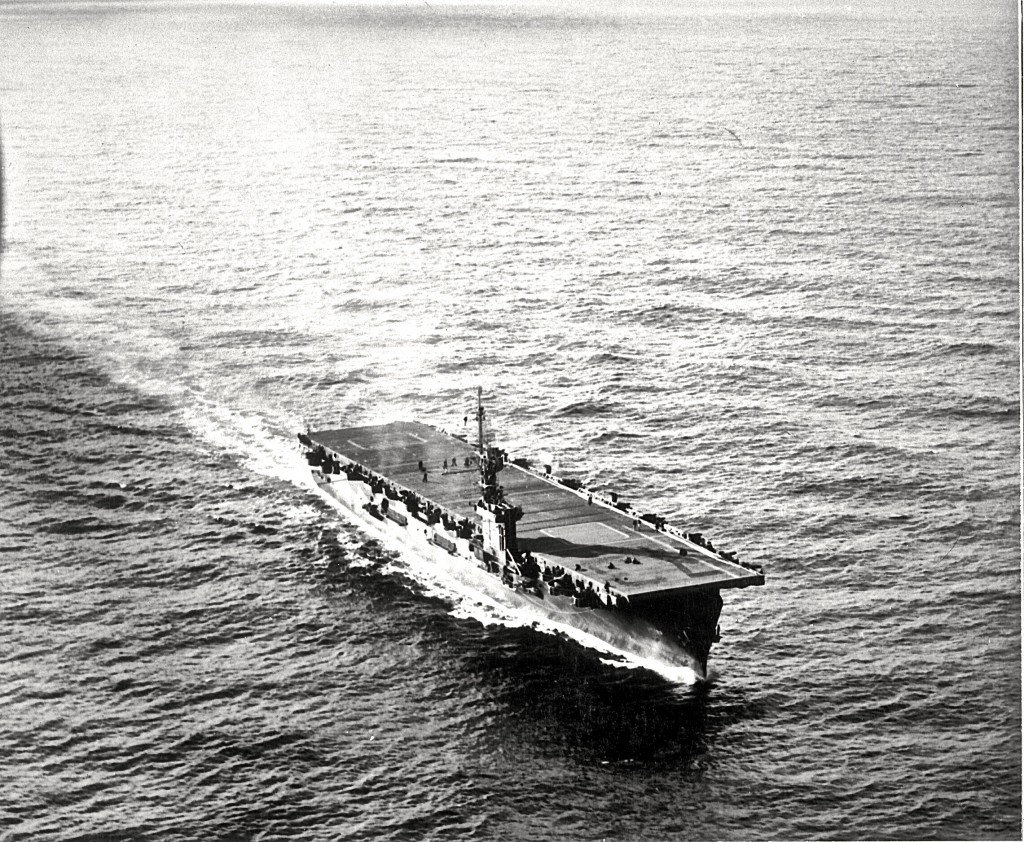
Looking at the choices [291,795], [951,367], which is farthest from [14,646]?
[951,367]

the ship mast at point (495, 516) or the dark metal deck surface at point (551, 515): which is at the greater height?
the ship mast at point (495, 516)

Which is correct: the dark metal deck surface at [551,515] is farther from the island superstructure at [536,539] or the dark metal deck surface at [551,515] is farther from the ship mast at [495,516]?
the ship mast at [495,516]

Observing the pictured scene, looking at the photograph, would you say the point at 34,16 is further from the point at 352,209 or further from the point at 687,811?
the point at 687,811

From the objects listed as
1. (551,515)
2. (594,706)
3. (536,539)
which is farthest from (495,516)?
(594,706)

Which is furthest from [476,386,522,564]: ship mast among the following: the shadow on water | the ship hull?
the shadow on water

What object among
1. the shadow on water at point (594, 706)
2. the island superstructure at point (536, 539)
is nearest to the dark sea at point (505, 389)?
the shadow on water at point (594, 706)

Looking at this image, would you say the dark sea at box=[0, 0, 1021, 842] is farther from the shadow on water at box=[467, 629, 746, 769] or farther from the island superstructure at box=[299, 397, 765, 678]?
the island superstructure at box=[299, 397, 765, 678]
